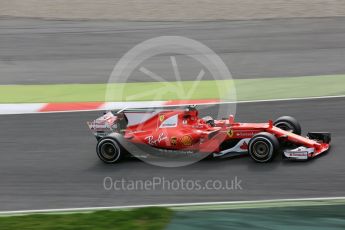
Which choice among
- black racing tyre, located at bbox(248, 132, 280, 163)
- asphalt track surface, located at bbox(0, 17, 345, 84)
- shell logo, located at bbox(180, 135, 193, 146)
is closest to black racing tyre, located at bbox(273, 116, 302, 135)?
black racing tyre, located at bbox(248, 132, 280, 163)

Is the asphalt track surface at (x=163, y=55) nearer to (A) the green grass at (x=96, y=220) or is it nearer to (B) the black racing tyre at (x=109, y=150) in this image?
(B) the black racing tyre at (x=109, y=150)

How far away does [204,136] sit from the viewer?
1261 cm

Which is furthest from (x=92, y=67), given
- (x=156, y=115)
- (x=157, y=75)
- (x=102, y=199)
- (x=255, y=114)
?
(x=102, y=199)

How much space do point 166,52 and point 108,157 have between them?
9100 millimetres

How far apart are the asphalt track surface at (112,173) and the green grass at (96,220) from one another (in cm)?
82

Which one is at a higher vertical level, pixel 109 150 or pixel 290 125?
pixel 290 125

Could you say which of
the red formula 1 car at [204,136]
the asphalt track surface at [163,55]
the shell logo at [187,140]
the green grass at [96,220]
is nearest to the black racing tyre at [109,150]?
the red formula 1 car at [204,136]

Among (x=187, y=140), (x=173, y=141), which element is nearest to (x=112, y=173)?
(x=173, y=141)

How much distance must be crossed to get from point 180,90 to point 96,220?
845 cm

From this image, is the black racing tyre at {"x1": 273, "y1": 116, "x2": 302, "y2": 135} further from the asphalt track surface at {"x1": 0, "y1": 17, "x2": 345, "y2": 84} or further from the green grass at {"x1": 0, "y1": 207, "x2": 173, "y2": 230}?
the asphalt track surface at {"x1": 0, "y1": 17, "x2": 345, "y2": 84}

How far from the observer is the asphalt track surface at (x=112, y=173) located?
1143cm

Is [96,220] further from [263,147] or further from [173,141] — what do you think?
[263,147]

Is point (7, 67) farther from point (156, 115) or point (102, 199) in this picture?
point (102, 199)

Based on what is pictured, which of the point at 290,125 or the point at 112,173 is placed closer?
the point at 112,173
